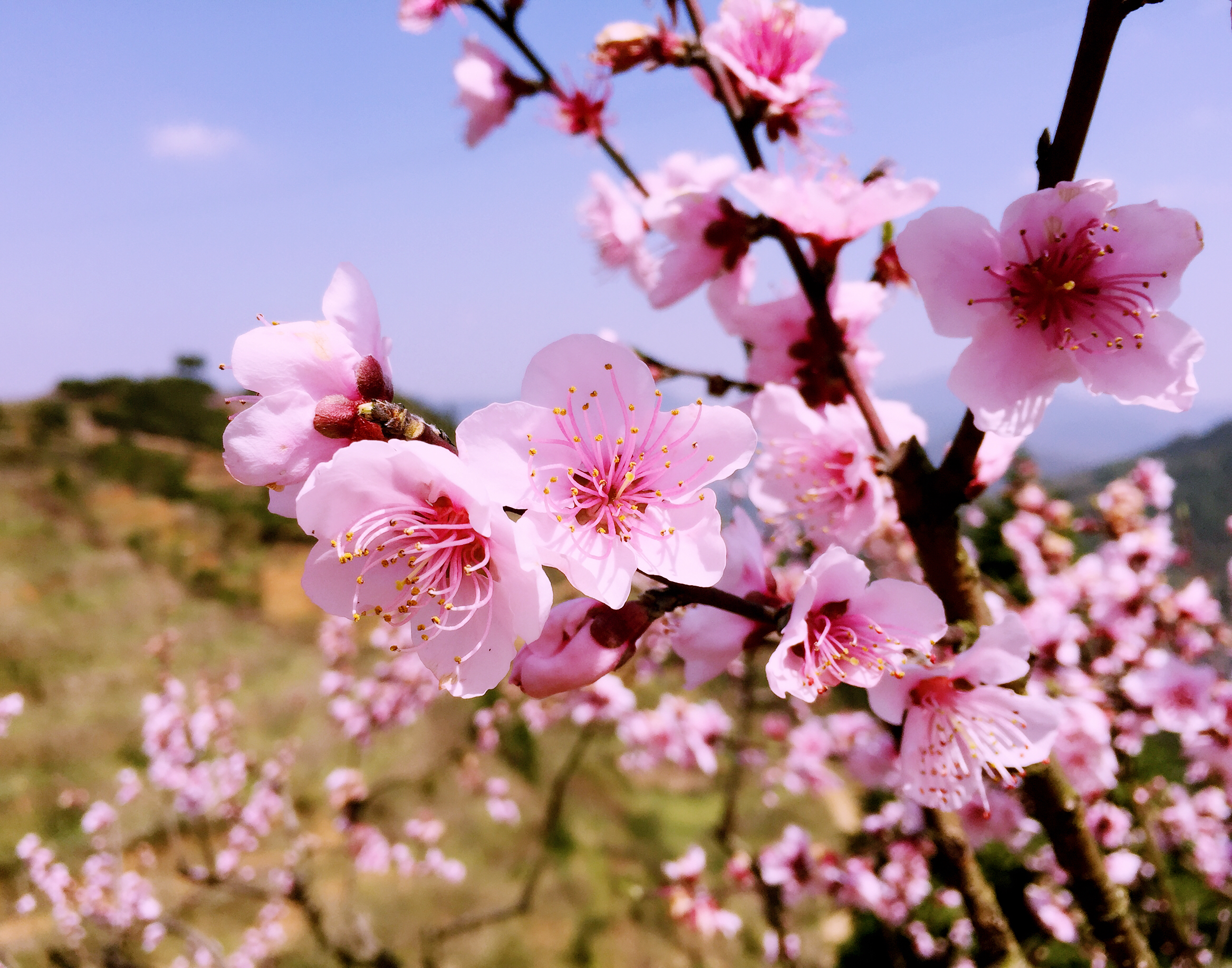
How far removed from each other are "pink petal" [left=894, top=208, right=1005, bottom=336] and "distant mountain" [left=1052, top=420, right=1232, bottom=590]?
9.24 ft

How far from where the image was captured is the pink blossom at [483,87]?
5.99 feet

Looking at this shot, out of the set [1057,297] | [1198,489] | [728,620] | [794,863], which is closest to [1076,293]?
[1057,297]

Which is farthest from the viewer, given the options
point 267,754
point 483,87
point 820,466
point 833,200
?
point 267,754

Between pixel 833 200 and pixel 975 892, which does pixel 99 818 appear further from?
pixel 833 200

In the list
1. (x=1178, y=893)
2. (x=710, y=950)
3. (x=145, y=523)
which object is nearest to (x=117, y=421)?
(x=145, y=523)

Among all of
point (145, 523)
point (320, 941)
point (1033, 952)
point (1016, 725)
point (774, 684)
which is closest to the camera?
point (774, 684)

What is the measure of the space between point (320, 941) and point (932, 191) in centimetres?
361

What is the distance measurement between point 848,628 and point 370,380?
694 mm

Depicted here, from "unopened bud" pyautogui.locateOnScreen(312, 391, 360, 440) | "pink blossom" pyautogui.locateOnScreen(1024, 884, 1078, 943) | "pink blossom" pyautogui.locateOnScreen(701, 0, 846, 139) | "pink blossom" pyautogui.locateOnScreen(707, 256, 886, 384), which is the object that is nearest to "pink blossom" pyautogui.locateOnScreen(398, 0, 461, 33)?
"pink blossom" pyautogui.locateOnScreen(701, 0, 846, 139)

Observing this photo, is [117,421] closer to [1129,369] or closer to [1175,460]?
[1129,369]

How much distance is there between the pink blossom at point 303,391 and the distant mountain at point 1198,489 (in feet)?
11.3

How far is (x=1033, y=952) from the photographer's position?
2.36 m

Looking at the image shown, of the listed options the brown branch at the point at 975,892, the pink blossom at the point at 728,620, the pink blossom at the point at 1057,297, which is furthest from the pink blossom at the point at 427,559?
the brown branch at the point at 975,892

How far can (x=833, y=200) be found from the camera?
99cm
